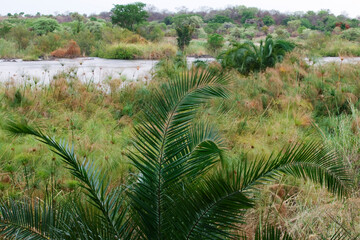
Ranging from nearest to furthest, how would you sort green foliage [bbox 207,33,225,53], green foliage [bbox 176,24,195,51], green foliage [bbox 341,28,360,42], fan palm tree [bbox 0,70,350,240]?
fan palm tree [bbox 0,70,350,240]
green foliage [bbox 176,24,195,51]
green foliage [bbox 207,33,225,53]
green foliage [bbox 341,28,360,42]

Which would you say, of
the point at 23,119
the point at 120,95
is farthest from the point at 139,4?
the point at 23,119

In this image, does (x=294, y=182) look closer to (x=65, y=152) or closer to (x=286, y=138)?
(x=286, y=138)

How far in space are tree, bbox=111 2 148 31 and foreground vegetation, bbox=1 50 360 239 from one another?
16.1 meters

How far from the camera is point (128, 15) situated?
22969 mm

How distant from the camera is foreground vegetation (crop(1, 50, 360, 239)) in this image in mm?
2273

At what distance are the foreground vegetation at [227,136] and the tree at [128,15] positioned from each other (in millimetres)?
16139

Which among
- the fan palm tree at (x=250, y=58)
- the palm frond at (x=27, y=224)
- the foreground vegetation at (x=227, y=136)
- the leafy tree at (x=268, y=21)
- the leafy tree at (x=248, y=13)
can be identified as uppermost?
the leafy tree at (x=248, y=13)

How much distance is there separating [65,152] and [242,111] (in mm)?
3776

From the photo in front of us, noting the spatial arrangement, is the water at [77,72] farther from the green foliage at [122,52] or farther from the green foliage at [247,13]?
the green foliage at [247,13]

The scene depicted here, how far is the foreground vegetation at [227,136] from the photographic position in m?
2.27

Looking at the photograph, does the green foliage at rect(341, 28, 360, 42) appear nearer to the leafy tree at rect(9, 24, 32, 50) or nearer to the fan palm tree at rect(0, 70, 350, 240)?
the leafy tree at rect(9, 24, 32, 50)

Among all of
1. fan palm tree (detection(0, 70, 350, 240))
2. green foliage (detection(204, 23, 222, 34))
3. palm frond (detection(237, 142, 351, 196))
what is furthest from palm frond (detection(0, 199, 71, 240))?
green foliage (detection(204, 23, 222, 34))

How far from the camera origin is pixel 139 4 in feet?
81.6

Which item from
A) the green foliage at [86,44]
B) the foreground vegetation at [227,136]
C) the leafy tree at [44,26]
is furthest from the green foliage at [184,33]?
the leafy tree at [44,26]
